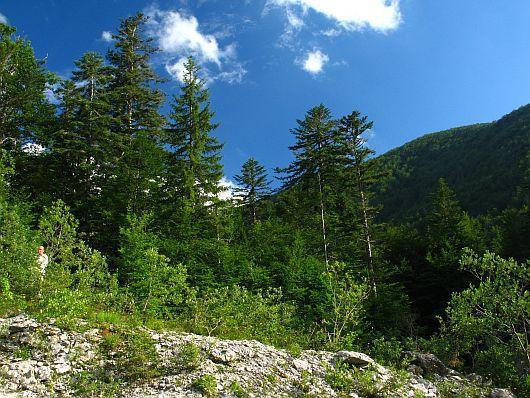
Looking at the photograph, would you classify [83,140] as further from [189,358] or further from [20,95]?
[189,358]

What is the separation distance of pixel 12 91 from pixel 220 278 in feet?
57.9

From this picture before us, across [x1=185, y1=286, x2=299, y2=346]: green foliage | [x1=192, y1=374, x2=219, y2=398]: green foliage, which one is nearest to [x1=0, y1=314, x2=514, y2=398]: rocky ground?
[x1=192, y1=374, x2=219, y2=398]: green foliage

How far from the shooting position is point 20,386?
7602mm

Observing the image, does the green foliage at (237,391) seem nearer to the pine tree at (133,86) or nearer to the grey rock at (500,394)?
the grey rock at (500,394)

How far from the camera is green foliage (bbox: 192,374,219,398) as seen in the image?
27.5ft

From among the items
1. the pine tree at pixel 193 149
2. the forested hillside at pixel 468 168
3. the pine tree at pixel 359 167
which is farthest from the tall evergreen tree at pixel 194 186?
the forested hillside at pixel 468 168

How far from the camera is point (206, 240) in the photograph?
23.0 metres

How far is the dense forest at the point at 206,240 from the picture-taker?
44.7 ft

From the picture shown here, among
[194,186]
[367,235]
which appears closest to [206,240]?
[194,186]

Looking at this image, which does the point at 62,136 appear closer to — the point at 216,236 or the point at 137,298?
the point at 216,236

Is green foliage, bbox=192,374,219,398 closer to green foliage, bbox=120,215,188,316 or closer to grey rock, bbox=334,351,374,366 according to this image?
grey rock, bbox=334,351,374,366

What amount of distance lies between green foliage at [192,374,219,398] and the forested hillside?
Answer: 52648mm

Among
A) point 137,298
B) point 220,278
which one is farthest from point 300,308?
point 137,298

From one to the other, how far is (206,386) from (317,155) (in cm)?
2365
